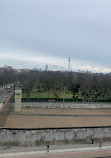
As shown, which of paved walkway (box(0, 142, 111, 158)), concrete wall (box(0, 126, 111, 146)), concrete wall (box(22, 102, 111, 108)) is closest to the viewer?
paved walkway (box(0, 142, 111, 158))

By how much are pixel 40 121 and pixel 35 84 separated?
73.0 feet

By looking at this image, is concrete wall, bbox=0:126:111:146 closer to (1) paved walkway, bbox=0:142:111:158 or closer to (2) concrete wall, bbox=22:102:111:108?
(1) paved walkway, bbox=0:142:111:158

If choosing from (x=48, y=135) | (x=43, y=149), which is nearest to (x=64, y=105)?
(x=48, y=135)

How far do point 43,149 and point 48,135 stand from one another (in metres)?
1.92

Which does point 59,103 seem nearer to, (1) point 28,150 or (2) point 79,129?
(2) point 79,129

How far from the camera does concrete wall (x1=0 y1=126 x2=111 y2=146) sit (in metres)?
13.9

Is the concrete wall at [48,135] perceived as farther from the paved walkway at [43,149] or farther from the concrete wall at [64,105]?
the concrete wall at [64,105]

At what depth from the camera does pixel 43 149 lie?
42.7ft

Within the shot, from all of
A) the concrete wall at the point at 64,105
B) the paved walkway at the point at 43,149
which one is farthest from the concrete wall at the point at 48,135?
the concrete wall at the point at 64,105

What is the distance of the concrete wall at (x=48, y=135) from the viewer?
45.6ft

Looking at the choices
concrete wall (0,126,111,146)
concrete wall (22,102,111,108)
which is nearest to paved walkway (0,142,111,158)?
concrete wall (0,126,111,146)

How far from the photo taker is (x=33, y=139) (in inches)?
567

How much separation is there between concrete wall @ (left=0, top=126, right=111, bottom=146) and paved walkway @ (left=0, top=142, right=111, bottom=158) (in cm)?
98

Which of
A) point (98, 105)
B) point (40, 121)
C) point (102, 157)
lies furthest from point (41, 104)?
point (102, 157)
